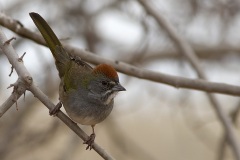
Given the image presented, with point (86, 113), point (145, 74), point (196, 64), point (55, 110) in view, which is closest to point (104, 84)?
point (86, 113)

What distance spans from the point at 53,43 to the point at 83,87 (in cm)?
43

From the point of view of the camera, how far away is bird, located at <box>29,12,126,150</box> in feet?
13.6

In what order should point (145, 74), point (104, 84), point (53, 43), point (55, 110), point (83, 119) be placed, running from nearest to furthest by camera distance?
point (55, 110), point (83, 119), point (104, 84), point (53, 43), point (145, 74)

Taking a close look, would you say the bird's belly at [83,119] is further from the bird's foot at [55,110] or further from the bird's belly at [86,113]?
the bird's foot at [55,110]

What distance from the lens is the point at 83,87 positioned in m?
4.29

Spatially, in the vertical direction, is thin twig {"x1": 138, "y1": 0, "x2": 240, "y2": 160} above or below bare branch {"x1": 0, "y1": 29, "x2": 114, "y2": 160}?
above

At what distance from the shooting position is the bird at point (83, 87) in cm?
416

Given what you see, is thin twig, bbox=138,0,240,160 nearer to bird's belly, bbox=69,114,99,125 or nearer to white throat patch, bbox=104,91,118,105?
white throat patch, bbox=104,91,118,105

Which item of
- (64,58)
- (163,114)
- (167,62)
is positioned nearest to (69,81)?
(64,58)

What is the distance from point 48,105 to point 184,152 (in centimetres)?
670

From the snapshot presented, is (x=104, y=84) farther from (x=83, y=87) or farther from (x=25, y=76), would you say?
(x=25, y=76)

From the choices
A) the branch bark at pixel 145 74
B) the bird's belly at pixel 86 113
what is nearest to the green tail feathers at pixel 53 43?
the branch bark at pixel 145 74

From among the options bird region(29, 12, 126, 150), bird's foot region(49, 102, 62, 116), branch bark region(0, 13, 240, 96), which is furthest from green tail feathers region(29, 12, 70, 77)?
bird's foot region(49, 102, 62, 116)

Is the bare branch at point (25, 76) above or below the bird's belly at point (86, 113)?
below
